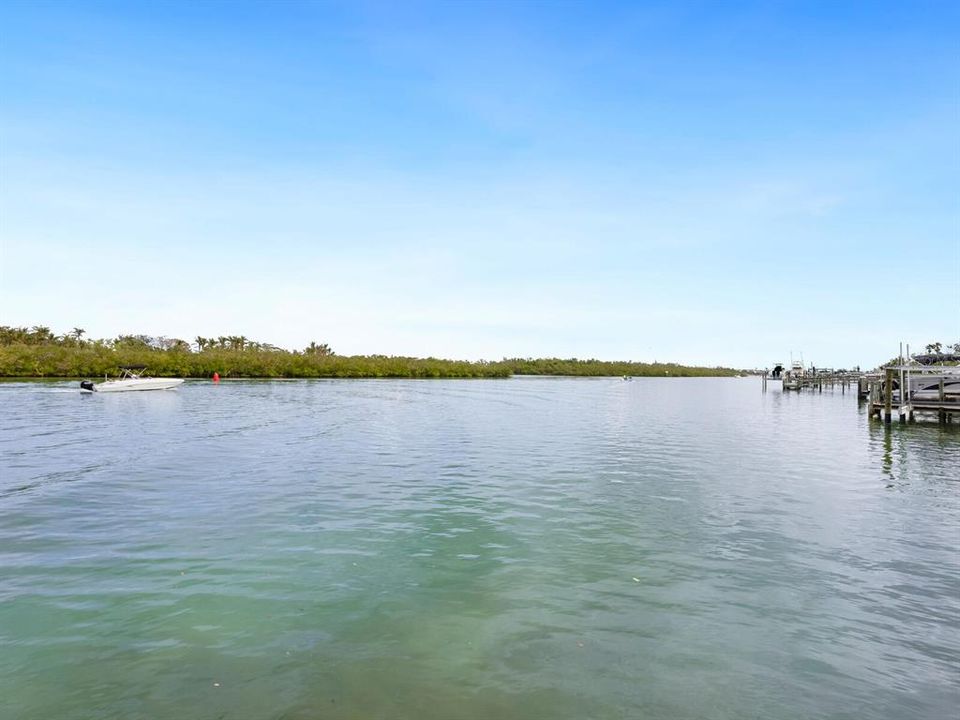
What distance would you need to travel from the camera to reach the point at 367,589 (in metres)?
10.9

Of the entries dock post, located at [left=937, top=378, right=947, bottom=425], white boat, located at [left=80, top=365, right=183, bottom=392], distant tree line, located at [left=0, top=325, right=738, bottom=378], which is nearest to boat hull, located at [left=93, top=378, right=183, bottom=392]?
white boat, located at [left=80, top=365, right=183, bottom=392]

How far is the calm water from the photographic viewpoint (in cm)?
740

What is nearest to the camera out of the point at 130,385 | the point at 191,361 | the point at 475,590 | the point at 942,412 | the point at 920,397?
the point at 475,590

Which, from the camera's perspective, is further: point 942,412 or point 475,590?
point 942,412

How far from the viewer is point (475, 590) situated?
1091 centimetres

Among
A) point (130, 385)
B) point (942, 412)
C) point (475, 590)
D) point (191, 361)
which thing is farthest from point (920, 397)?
point (191, 361)

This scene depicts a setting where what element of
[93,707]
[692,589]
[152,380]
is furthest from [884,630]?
[152,380]

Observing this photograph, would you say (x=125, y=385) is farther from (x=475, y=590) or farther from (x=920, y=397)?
(x=920, y=397)

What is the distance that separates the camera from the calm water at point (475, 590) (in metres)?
7.40

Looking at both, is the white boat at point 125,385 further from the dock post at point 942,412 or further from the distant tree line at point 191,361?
the dock post at point 942,412

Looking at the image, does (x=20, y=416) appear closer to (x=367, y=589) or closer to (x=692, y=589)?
→ (x=367, y=589)

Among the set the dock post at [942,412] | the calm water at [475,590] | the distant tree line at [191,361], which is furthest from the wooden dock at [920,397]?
the distant tree line at [191,361]

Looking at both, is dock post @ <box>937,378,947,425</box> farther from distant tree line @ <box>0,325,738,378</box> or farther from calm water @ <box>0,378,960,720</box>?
distant tree line @ <box>0,325,738,378</box>

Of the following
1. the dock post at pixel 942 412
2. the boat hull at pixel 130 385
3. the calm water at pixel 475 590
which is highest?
the boat hull at pixel 130 385
